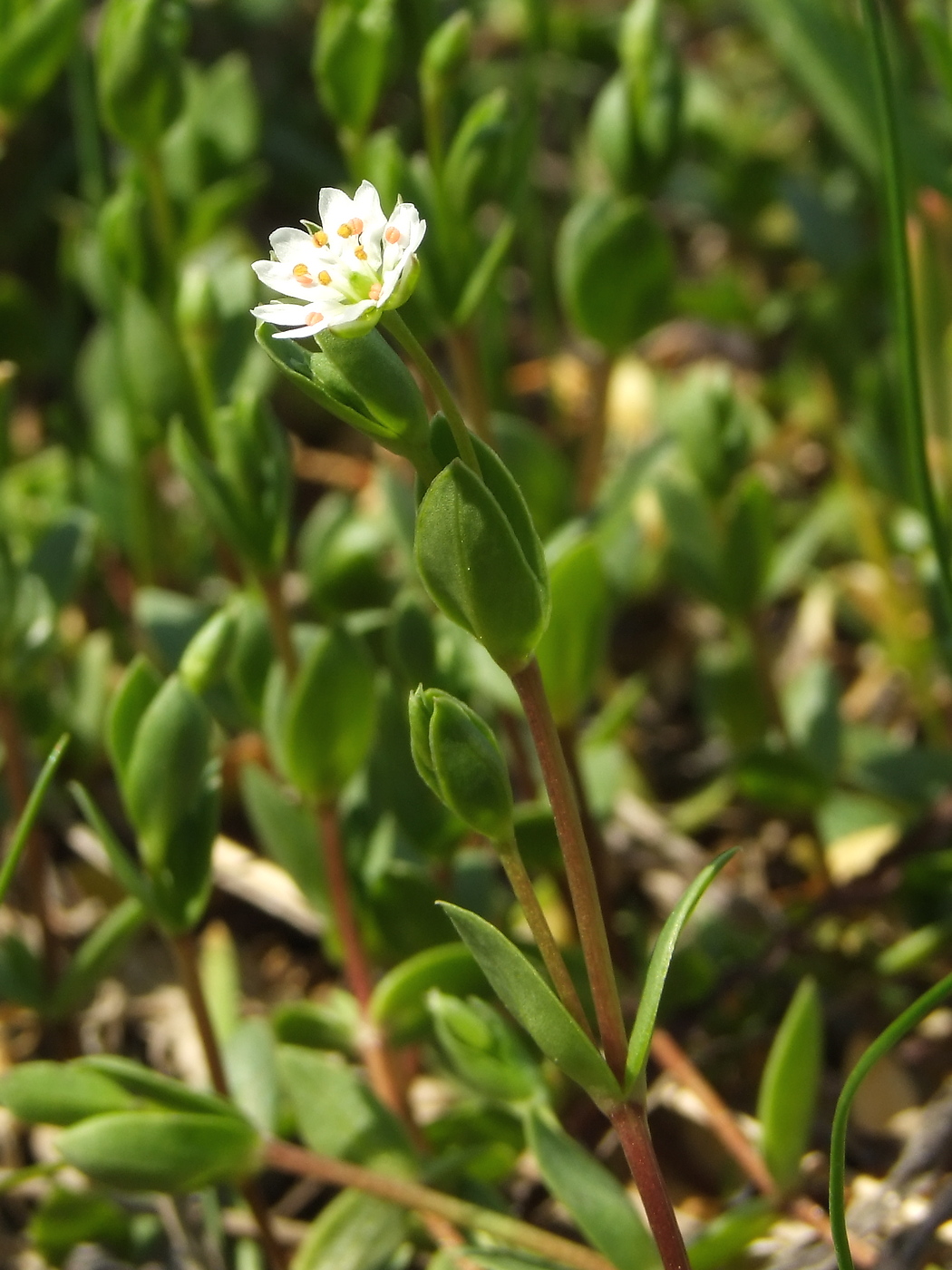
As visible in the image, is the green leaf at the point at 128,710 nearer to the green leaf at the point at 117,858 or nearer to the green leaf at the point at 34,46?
the green leaf at the point at 117,858

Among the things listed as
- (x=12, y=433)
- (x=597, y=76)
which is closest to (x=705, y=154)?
(x=597, y=76)

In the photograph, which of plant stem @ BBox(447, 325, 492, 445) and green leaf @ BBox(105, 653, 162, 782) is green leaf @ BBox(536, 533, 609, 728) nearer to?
plant stem @ BBox(447, 325, 492, 445)

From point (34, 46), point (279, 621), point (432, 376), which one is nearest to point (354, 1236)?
point (279, 621)

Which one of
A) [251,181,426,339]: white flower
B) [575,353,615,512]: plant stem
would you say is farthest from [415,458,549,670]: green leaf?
[575,353,615,512]: plant stem

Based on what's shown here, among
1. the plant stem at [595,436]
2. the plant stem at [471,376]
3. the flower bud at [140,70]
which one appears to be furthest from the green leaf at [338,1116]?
the flower bud at [140,70]

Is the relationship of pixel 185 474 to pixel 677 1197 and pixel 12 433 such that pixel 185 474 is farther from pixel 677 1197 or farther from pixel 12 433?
pixel 12 433

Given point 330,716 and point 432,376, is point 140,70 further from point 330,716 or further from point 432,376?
point 432,376

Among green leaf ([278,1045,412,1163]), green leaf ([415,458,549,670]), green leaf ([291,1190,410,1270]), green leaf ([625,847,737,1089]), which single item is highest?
green leaf ([415,458,549,670])
